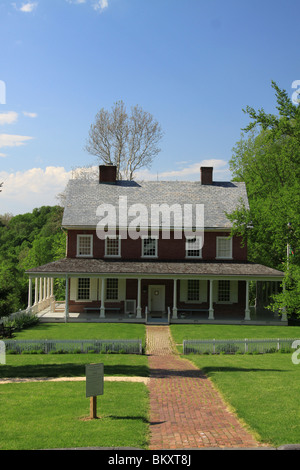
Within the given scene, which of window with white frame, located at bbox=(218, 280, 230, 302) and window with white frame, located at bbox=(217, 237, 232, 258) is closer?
window with white frame, located at bbox=(218, 280, 230, 302)

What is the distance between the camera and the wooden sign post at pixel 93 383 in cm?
1026

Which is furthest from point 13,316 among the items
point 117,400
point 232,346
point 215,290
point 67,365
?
point 117,400

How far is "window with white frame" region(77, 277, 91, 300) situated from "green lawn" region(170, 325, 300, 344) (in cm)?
776

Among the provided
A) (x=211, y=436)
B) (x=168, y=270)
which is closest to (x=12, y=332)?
(x=168, y=270)

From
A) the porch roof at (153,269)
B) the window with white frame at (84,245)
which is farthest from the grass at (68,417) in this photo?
the window with white frame at (84,245)

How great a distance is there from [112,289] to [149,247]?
4245mm

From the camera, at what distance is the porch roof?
31922mm

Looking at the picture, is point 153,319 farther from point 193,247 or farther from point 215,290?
point 193,247

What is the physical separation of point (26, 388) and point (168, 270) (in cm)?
1956

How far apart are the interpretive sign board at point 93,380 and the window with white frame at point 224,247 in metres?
25.7

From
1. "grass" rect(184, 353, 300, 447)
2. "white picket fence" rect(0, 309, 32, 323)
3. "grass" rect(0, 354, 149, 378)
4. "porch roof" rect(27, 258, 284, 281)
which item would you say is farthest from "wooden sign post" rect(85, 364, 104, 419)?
"porch roof" rect(27, 258, 284, 281)

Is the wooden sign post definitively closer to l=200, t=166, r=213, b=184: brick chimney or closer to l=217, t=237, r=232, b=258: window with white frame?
l=217, t=237, r=232, b=258: window with white frame

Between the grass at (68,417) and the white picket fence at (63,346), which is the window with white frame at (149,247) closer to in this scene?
the white picket fence at (63,346)

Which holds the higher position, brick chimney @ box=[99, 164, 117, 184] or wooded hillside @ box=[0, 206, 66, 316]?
brick chimney @ box=[99, 164, 117, 184]
